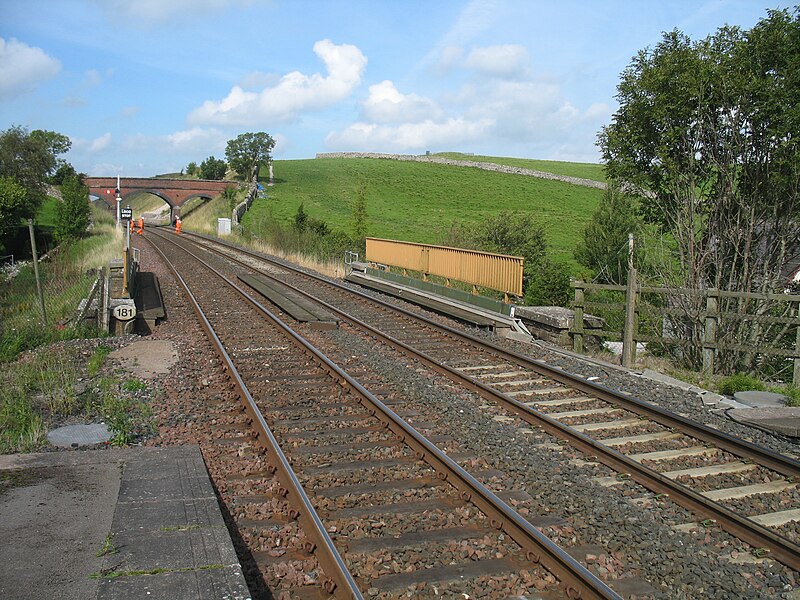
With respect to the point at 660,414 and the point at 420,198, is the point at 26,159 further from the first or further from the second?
the point at 660,414

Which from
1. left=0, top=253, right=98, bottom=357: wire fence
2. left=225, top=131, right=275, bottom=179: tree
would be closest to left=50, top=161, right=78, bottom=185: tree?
left=225, top=131, right=275, bottom=179: tree

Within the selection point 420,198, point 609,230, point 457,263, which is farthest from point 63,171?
point 457,263

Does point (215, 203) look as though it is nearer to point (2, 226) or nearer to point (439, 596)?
point (2, 226)

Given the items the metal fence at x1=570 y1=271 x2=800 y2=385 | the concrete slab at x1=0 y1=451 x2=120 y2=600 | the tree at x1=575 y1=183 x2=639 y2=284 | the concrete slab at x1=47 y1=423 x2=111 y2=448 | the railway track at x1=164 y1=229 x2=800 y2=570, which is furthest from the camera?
the tree at x1=575 y1=183 x2=639 y2=284

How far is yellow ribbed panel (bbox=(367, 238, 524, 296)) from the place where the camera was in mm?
15031

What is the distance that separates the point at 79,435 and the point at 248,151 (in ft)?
318

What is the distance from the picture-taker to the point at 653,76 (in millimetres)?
14898

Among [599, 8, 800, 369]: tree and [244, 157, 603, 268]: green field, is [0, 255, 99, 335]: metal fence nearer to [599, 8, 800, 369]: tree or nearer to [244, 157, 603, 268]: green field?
[599, 8, 800, 369]: tree

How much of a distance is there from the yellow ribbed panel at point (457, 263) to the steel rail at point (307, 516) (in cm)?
750

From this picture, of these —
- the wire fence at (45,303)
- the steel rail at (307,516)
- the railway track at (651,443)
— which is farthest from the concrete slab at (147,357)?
the railway track at (651,443)

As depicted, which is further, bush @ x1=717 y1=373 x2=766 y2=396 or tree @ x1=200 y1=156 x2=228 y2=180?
tree @ x1=200 y1=156 x2=228 y2=180

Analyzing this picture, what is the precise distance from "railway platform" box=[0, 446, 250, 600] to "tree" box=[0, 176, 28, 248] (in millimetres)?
39241

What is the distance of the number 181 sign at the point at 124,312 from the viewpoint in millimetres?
13477

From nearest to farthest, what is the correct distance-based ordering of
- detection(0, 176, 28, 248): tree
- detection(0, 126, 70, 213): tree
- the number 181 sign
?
1. the number 181 sign
2. detection(0, 176, 28, 248): tree
3. detection(0, 126, 70, 213): tree
